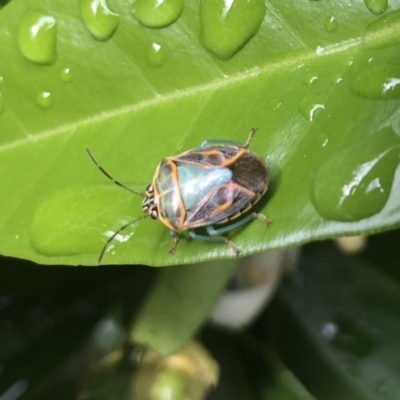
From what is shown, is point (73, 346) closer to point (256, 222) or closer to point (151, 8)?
point (256, 222)

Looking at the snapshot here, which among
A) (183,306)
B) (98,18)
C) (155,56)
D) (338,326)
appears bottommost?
(338,326)

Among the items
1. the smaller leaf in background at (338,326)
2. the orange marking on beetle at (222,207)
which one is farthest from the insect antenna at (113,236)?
the smaller leaf in background at (338,326)

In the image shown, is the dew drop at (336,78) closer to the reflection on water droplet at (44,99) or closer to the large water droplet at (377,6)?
the large water droplet at (377,6)

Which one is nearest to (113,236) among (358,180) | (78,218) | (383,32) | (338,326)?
(78,218)

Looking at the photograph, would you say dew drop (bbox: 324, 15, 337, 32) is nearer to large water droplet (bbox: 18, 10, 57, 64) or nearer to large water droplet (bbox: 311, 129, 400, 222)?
large water droplet (bbox: 311, 129, 400, 222)

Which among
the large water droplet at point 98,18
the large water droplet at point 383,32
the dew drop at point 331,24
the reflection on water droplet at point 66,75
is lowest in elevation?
the large water droplet at point 383,32

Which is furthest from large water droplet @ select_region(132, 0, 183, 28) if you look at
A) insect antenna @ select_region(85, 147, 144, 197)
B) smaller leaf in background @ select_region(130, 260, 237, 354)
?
smaller leaf in background @ select_region(130, 260, 237, 354)

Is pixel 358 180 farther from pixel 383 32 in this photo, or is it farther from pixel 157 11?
pixel 157 11

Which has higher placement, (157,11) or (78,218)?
(157,11)
